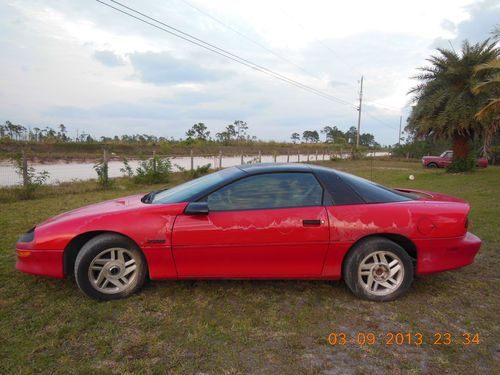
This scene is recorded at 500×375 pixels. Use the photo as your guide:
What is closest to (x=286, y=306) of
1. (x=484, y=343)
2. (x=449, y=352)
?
(x=449, y=352)

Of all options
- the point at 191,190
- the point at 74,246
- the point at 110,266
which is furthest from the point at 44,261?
the point at 191,190

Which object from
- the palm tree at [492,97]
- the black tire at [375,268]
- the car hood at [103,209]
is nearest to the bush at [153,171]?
the car hood at [103,209]

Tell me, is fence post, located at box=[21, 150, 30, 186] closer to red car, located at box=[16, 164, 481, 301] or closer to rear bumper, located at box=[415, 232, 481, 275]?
red car, located at box=[16, 164, 481, 301]

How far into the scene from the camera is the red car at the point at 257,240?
297cm

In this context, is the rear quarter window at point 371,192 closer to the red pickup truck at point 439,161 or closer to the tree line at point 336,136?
the red pickup truck at point 439,161

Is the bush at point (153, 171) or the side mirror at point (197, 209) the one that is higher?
the side mirror at point (197, 209)

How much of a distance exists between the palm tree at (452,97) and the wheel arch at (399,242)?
13.2m

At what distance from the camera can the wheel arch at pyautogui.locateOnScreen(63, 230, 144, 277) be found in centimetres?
304

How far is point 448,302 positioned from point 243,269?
1.96 meters

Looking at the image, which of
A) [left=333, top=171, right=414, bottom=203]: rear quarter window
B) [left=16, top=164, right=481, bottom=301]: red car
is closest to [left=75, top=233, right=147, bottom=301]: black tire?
[left=16, top=164, right=481, bottom=301]: red car

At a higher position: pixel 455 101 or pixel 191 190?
pixel 455 101

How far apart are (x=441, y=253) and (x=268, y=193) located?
173 centimetres

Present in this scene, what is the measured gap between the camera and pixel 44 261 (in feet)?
9.98
